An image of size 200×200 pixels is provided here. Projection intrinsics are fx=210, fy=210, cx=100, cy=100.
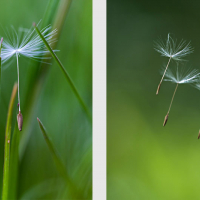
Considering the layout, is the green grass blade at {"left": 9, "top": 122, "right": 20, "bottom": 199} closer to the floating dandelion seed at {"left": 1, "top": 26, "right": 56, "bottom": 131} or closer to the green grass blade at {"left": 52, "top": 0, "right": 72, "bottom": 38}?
the floating dandelion seed at {"left": 1, "top": 26, "right": 56, "bottom": 131}

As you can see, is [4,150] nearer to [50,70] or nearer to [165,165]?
[50,70]

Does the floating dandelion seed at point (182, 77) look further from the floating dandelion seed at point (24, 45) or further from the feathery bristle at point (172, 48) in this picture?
the floating dandelion seed at point (24, 45)

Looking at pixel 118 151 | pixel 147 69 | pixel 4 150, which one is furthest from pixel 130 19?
pixel 4 150

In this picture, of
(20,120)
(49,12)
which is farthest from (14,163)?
(49,12)

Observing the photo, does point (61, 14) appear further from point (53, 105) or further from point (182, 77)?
point (182, 77)

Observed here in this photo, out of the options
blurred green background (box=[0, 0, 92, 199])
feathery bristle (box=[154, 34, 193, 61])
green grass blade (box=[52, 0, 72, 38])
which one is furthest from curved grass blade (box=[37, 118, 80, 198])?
feathery bristle (box=[154, 34, 193, 61])

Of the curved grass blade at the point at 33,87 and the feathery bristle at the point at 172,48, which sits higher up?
the feathery bristle at the point at 172,48

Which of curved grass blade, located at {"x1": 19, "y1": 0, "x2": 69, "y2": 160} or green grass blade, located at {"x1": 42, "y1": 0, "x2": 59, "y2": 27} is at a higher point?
green grass blade, located at {"x1": 42, "y1": 0, "x2": 59, "y2": 27}

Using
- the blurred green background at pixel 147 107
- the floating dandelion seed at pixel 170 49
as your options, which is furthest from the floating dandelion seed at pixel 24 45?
the floating dandelion seed at pixel 170 49
